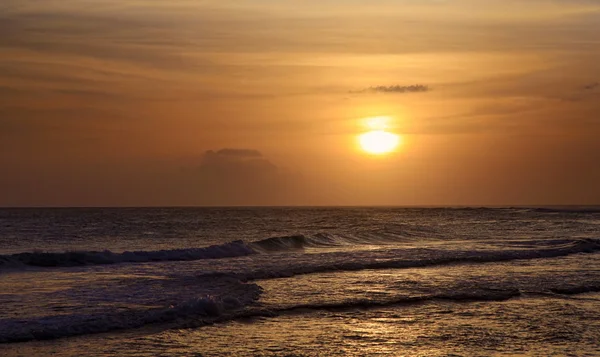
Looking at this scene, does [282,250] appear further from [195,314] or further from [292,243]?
[195,314]

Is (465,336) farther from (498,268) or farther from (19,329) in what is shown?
(498,268)

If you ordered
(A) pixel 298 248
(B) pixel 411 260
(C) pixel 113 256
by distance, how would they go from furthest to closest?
(A) pixel 298 248 < (C) pixel 113 256 < (B) pixel 411 260

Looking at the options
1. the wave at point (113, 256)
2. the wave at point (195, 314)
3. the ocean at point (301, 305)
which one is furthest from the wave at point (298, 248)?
the wave at point (195, 314)

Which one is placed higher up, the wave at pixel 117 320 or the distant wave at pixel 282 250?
the distant wave at pixel 282 250

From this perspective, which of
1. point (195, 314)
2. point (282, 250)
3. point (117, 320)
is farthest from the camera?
point (282, 250)

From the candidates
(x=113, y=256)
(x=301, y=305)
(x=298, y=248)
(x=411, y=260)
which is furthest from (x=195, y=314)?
(x=298, y=248)

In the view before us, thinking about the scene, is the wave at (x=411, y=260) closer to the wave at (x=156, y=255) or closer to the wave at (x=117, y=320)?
the wave at (x=117, y=320)

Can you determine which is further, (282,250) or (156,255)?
(282,250)

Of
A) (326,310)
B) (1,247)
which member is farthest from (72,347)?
(1,247)

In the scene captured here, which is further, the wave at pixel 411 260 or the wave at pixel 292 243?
the wave at pixel 292 243

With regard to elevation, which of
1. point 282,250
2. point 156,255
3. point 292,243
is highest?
point 292,243

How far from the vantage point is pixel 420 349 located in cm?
1352

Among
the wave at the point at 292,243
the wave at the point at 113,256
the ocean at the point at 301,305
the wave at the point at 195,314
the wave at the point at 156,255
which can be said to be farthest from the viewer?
the wave at the point at 292,243

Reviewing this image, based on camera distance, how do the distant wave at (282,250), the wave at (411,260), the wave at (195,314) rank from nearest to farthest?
1. the wave at (195,314)
2. the wave at (411,260)
3. the distant wave at (282,250)
